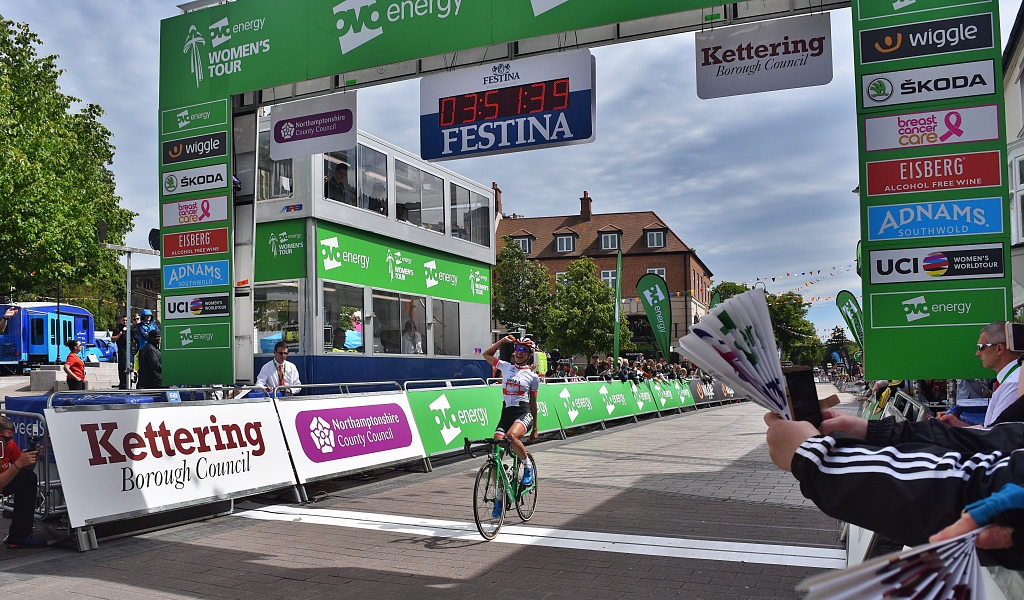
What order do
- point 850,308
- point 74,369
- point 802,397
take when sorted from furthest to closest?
point 850,308 < point 74,369 < point 802,397

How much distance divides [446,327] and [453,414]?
4.86 m

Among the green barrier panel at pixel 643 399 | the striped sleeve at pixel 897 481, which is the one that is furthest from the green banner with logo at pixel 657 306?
the striped sleeve at pixel 897 481

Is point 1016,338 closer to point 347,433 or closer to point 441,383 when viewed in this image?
point 347,433

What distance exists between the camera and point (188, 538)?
24.3ft

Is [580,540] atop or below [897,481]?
below

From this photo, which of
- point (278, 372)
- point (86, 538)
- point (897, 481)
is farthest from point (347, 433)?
point (897, 481)

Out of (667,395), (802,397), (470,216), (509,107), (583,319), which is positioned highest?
(470,216)

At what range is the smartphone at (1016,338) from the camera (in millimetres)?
5152

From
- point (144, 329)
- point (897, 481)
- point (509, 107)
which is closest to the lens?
point (897, 481)

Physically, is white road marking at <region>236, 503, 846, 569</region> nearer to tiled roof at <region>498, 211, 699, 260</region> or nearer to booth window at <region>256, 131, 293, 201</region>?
booth window at <region>256, 131, 293, 201</region>

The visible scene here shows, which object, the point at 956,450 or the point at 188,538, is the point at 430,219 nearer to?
the point at 188,538

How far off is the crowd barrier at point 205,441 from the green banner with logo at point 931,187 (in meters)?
1.98

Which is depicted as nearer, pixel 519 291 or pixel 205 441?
pixel 205 441

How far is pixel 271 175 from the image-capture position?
13.7 m
